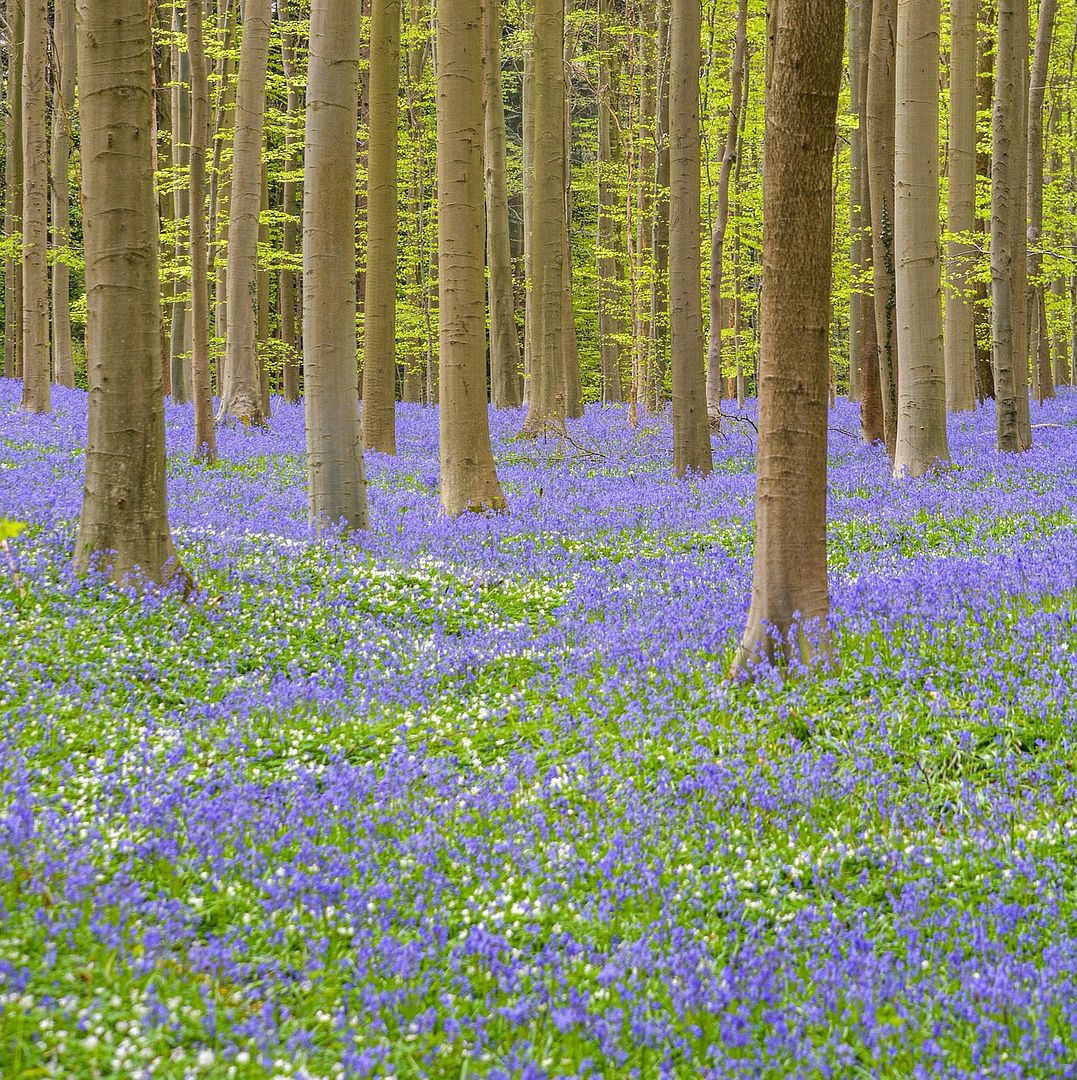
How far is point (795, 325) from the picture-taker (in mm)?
6395

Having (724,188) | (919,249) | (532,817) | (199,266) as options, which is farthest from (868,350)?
(532,817)

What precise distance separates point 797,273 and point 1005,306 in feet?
31.3

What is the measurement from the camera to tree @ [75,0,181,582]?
7.61 m

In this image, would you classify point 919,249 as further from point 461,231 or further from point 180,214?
point 180,214

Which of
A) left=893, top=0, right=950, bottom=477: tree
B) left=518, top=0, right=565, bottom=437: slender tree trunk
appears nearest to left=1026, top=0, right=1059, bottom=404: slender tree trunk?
left=893, top=0, right=950, bottom=477: tree

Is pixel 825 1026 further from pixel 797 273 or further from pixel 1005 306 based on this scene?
pixel 1005 306

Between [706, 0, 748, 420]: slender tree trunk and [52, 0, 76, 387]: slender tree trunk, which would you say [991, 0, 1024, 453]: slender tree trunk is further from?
[52, 0, 76, 387]: slender tree trunk

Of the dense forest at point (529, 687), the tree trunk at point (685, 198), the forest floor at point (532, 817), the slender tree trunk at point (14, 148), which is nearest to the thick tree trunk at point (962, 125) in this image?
the dense forest at point (529, 687)

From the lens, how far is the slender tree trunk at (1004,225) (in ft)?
46.7

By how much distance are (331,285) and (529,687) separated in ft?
18.0

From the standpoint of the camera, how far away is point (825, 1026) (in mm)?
3445

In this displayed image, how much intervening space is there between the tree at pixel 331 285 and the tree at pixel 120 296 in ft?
8.48

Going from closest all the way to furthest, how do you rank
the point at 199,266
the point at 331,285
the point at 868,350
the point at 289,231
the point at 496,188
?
the point at 331,285 → the point at 199,266 → the point at 868,350 → the point at 496,188 → the point at 289,231

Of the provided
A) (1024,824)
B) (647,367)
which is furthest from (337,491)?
(647,367)
